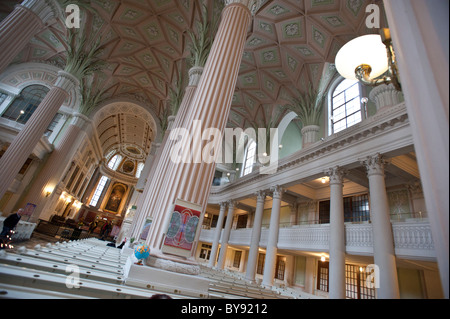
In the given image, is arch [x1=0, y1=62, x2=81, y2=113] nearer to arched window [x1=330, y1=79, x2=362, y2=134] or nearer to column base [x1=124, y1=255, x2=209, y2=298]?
column base [x1=124, y1=255, x2=209, y2=298]

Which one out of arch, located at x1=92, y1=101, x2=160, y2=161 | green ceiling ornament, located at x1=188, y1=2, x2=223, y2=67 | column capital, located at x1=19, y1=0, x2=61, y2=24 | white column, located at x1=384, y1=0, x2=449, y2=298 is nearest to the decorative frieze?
green ceiling ornament, located at x1=188, y1=2, x2=223, y2=67

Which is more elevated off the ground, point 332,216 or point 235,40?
point 235,40

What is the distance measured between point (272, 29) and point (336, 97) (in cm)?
545

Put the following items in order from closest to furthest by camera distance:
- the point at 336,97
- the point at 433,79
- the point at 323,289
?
the point at 433,79 → the point at 323,289 → the point at 336,97

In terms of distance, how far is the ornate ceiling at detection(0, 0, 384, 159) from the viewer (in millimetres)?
10984

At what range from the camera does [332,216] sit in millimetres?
7961

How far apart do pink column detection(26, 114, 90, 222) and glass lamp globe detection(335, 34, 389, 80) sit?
18.5m

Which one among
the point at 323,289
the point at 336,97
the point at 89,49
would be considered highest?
the point at 89,49

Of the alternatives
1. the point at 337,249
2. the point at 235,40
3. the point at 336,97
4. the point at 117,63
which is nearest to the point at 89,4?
the point at 117,63

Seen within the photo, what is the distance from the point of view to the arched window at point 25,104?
603 inches

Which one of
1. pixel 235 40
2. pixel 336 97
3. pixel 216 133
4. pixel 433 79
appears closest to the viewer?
pixel 433 79

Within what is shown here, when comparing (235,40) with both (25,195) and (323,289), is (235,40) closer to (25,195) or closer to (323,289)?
(323,289)

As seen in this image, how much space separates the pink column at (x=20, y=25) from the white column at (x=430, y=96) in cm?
1138

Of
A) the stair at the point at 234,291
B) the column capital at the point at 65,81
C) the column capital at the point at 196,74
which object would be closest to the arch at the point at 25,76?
the column capital at the point at 65,81
